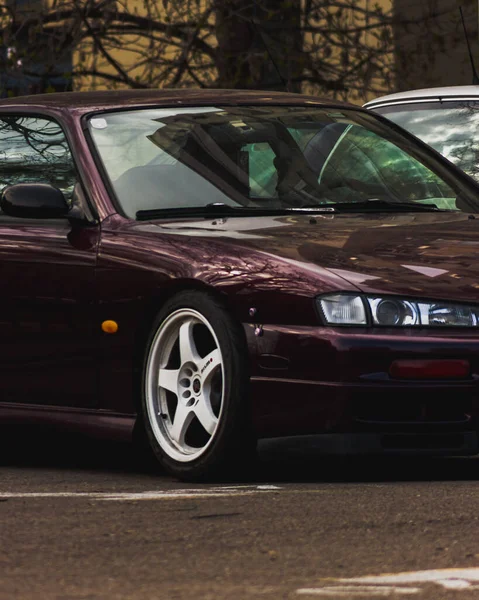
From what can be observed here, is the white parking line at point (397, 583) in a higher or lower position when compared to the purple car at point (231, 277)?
lower

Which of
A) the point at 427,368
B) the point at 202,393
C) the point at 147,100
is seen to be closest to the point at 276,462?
the point at 202,393

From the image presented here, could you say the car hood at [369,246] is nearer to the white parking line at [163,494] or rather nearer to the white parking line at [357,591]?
the white parking line at [163,494]

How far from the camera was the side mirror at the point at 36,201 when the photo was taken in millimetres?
7332

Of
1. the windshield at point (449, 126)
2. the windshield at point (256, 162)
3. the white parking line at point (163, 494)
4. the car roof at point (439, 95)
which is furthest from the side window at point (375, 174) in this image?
the car roof at point (439, 95)

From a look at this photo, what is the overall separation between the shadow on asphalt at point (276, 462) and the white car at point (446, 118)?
3166 millimetres

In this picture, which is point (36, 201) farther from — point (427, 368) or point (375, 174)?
point (427, 368)

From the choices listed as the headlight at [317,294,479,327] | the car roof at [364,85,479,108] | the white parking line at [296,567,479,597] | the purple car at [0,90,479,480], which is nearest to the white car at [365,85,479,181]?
the car roof at [364,85,479,108]

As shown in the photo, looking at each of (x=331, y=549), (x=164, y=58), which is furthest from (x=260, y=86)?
(x=331, y=549)

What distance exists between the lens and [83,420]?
7227mm

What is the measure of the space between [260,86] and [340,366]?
46.0 ft

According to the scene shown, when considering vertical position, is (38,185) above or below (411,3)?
below

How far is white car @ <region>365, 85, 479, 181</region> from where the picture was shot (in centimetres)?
1062

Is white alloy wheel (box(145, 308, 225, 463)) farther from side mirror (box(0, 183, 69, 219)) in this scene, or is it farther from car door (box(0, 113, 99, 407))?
side mirror (box(0, 183, 69, 219))

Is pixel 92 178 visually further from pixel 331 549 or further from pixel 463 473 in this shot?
pixel 331 549
